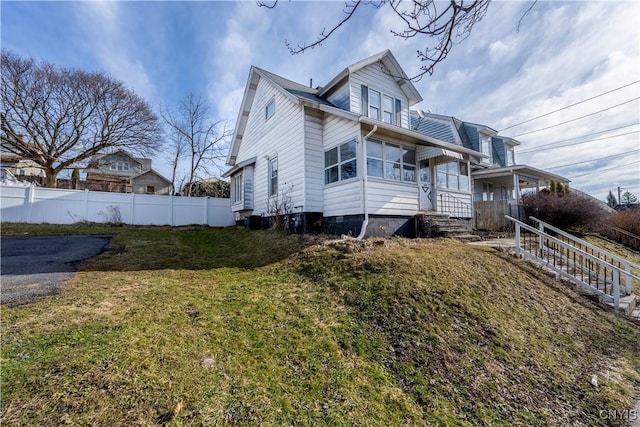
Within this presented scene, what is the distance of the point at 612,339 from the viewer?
4.59 meters

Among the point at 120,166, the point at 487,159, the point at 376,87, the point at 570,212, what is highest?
the point at 120,166

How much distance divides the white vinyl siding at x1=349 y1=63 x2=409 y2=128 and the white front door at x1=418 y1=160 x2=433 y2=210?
2.52 metres

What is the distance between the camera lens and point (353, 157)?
9102mm

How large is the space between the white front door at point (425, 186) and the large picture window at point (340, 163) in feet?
9.81

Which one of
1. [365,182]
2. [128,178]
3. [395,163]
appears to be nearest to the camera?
[365,182]

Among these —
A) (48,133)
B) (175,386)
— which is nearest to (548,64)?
(175,386)

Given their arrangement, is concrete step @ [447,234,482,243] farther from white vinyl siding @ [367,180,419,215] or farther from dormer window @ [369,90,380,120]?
dormer window @ [369,90,380,120]

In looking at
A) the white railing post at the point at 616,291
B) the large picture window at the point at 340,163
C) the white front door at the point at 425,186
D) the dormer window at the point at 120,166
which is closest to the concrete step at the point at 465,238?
the white front door at the point at 425,186

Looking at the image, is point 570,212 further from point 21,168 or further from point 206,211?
point 21,168

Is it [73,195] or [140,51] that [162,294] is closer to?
[140,51]

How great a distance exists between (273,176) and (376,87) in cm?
582

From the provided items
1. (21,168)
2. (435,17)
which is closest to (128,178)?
(21,168)

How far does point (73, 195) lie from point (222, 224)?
24.6ft

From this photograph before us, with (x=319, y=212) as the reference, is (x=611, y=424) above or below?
below
